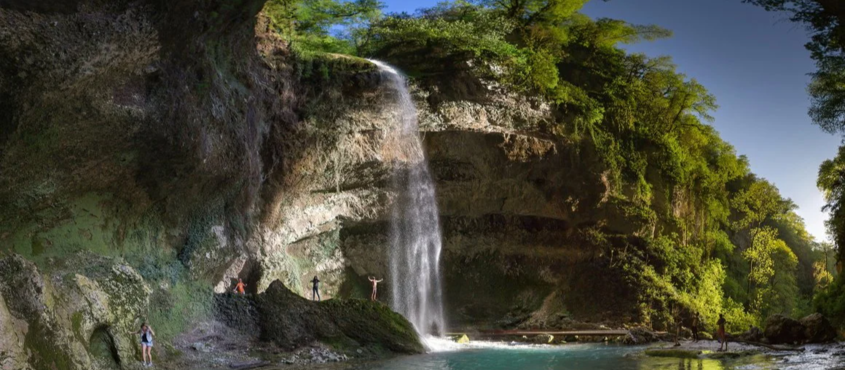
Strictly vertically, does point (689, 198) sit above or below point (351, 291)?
above

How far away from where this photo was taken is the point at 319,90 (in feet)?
69.2

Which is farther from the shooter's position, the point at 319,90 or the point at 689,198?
the point at 689,198

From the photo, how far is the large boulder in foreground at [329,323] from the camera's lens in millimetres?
16703

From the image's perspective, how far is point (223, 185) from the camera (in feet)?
59.3

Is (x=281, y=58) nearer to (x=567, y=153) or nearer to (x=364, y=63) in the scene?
(x=364, y=63)

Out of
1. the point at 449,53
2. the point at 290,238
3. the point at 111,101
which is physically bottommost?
the point at 290,238

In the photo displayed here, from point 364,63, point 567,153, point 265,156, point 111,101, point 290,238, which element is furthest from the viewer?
point 567,153

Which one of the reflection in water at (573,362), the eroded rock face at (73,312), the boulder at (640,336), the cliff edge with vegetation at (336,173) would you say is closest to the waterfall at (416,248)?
the cliff edge with vegetation at (336,173)

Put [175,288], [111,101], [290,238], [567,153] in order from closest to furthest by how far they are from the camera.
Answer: [111,101]
[175,288]
[290,238]
[567,153]

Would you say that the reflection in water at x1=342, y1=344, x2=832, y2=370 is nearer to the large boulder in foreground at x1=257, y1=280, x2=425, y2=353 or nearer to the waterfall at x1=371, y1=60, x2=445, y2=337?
the large boulder in foreground at x1=257, y1=280, x2=425, y2=353

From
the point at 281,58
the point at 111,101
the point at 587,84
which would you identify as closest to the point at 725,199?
the point at 587,84

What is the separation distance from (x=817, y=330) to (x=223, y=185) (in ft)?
59.7

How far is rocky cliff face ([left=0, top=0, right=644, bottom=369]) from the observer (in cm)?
1261

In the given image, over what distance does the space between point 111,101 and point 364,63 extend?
9.22m
